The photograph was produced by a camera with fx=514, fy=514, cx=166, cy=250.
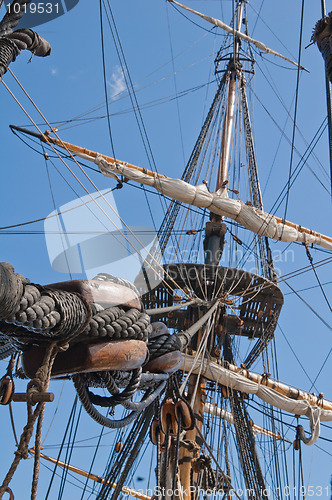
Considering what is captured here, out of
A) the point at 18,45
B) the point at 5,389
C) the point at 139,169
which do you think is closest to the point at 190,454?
the point at 139,169

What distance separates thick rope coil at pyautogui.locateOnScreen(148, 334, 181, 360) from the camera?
2674 mm

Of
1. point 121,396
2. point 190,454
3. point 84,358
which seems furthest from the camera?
point 190,454

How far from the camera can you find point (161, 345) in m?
2.71

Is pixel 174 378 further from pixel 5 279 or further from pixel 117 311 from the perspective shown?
pixel 5 279

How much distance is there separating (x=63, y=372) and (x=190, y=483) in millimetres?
6065

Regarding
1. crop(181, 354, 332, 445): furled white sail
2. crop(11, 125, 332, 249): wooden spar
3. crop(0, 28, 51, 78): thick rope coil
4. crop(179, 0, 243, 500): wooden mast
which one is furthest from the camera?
crop(181, 354, 332, 445): furled white sail

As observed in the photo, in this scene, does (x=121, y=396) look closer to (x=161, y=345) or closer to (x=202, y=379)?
(x=161, y=345)

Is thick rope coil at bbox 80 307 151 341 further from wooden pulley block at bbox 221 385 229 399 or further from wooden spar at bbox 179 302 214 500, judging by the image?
wooden pulley block at bbox 221 385 229 399

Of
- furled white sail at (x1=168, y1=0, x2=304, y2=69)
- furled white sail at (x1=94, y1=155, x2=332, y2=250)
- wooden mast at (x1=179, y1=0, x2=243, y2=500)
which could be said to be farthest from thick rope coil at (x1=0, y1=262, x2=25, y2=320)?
furled white sail at (x1=168, y1=0, x2=304, y2=69)

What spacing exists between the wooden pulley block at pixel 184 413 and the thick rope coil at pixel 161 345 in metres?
0.80

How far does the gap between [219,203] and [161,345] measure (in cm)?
929

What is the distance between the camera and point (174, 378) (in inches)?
134

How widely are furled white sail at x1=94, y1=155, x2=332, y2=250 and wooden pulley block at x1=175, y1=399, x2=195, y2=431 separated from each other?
24.7 feet

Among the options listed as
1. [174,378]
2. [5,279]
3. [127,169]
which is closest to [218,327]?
[127,169]
